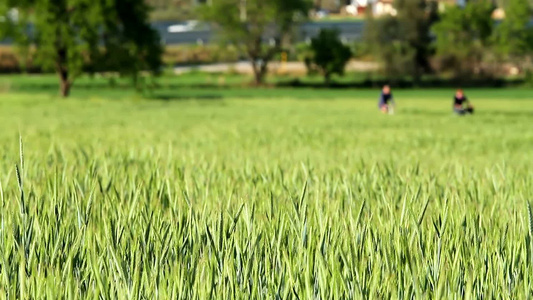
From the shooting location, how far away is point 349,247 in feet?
15.0

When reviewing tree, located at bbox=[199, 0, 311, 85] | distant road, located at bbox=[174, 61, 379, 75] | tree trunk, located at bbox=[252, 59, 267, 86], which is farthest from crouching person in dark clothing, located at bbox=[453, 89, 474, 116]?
distant road, located at bbox=[174, 61, 379, 75]

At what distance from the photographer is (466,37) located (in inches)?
3127

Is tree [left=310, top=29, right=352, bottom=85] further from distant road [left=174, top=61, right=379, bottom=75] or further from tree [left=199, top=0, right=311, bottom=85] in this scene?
distant road [left=174, top=61, right=379, bottom=75]

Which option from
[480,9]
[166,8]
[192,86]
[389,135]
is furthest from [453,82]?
[166,8]

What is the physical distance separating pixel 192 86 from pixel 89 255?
66.4 m

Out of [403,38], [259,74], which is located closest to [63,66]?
[259,74]

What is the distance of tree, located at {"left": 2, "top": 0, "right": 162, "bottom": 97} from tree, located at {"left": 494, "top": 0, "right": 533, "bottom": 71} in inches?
1358

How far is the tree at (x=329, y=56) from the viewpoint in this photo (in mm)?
74500

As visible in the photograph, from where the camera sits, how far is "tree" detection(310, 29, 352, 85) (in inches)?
2933

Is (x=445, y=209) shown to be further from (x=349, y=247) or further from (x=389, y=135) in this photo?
(x=389, y=135)

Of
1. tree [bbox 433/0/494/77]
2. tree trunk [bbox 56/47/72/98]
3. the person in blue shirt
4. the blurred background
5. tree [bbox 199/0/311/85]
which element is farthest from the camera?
tree [bbox 433/0/494/77]

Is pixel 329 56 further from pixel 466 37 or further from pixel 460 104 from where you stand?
pixel 460 104

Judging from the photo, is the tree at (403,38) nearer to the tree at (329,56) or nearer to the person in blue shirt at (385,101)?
the tree at (329,56)

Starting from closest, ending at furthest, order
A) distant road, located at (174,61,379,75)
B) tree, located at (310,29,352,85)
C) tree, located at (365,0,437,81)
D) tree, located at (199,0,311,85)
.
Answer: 1. tree, located at (310,29,352,85)
2. tree, located at (199,0,311,85)
3. tree, located at (365,0,437,81)
4. distant road, located at (174,61,379,75)
